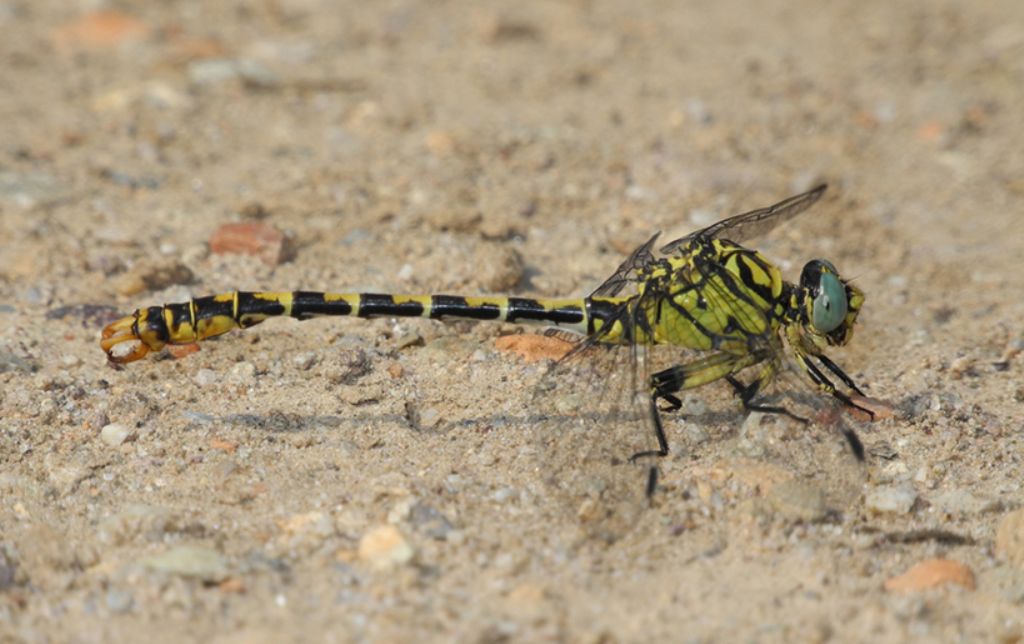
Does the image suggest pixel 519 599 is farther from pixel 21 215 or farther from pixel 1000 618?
pixel 21 215

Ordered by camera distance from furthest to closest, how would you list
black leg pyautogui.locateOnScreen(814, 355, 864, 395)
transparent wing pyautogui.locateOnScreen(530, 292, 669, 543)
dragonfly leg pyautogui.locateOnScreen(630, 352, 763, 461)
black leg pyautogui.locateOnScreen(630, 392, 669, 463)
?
black leg pyautogui.locateOnScreen(814, 355, 864, 395) → dragonfly leg pyautogui.locateOnScreen(630, 352, 763, 461) → black leg pyautogui.locateOnScreen(630, 392, 669, 463) → transparent wing pyautogui.locateOnScreen(530, 292, 669, 543)

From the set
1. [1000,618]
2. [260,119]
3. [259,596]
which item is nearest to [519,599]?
[259,596]

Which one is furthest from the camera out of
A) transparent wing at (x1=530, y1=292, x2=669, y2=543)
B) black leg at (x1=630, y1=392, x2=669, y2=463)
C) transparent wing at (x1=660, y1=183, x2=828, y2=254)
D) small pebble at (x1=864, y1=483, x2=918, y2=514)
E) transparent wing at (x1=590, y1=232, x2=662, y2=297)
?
transparent wing at (x1=660, y1=183, x2=828, y2=254)

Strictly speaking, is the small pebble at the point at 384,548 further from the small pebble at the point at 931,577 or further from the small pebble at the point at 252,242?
the small pebble at the point at 252,242

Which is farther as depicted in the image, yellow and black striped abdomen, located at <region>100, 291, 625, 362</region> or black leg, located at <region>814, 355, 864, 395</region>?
black leg, located at <region>814, 355, 864, 395</region>

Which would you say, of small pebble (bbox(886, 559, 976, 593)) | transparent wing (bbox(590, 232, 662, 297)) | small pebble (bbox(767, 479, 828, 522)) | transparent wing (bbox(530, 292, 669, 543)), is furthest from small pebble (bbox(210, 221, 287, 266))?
small pebble (bbox(886, 559, 976, 593))

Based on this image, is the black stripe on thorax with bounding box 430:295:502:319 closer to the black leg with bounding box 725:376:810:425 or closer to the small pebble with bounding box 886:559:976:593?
the black leg with bounding box 725:376:810:425

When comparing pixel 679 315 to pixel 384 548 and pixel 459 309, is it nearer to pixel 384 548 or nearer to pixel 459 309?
pixel 459 309

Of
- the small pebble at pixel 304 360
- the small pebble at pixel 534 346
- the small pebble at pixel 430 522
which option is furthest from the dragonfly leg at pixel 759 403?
the small pebble at pixel 304 360
